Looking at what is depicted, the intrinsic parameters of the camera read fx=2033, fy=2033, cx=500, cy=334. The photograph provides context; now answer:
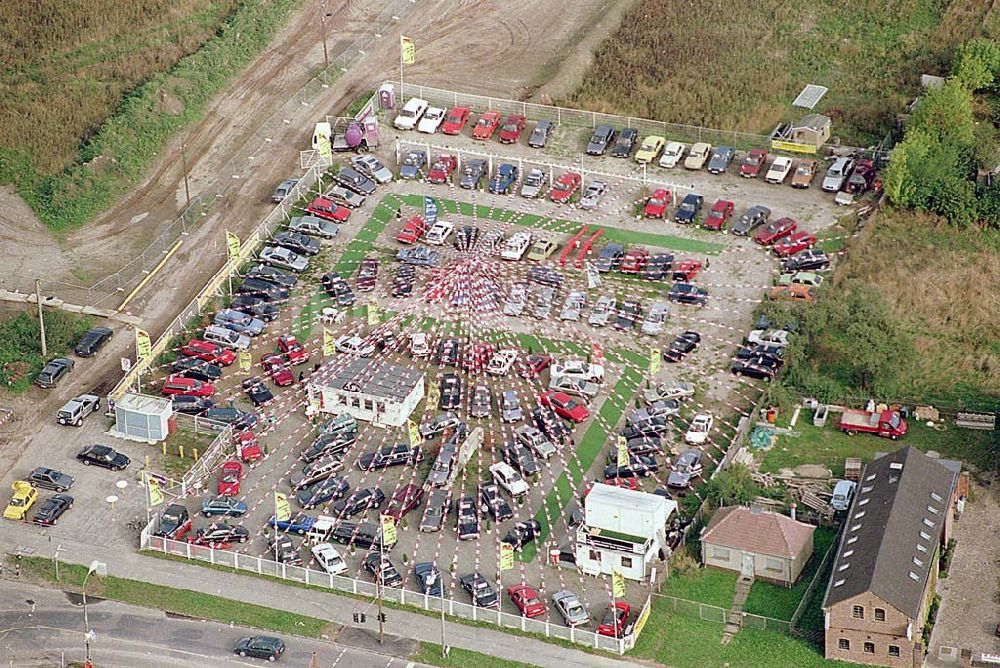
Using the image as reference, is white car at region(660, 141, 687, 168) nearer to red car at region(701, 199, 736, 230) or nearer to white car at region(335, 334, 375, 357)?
red car at region(701, 199, 736, 230)

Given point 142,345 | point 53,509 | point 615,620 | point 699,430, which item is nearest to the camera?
point 615,620

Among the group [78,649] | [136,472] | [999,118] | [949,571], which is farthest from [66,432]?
[999,118]

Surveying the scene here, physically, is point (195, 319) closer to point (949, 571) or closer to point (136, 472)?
point (136, 472)

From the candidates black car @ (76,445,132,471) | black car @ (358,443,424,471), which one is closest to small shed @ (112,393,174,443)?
black car @ (76,445,132,471)

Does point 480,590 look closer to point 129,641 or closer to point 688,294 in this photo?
point 129,641

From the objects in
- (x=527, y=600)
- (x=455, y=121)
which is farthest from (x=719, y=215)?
(x=527, y=600)

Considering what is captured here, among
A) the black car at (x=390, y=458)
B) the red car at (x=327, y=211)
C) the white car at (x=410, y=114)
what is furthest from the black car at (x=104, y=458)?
the white car at (x=410, y=114)
